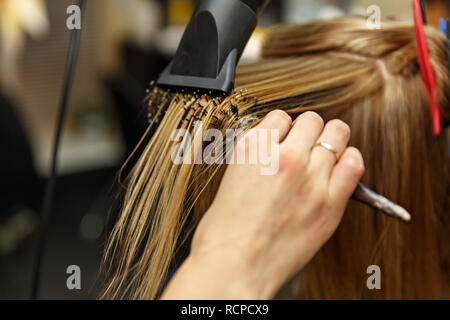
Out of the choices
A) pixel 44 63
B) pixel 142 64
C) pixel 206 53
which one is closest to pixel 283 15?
pixel 142 64

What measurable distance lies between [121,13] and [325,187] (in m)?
2.43

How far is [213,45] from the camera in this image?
535 mm

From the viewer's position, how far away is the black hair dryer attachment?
21.0 inches

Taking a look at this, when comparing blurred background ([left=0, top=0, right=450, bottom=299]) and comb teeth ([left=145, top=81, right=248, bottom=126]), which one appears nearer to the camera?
comb teeth ([left=145, top=81, right=248, bottom=126])

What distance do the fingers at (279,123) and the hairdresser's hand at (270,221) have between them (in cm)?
1

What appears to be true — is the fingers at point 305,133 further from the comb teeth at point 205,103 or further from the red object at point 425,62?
the red object at point 425,62

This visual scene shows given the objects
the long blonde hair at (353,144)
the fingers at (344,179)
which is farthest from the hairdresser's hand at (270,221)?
the long blonde hair at (353,144)

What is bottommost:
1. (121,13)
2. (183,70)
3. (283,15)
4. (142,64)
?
(183,70)

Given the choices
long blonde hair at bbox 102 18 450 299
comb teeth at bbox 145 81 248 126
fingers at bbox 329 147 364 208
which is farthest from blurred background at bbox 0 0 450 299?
fingers at bbox 329 147 364 208

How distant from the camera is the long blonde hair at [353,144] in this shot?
0.59m

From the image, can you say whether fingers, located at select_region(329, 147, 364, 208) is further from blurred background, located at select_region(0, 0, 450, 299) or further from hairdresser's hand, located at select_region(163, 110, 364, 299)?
blurred background, located at select_region(0, 0, 450, 299)

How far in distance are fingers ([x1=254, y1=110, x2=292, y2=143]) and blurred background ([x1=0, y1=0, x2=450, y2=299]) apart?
0.99 m
